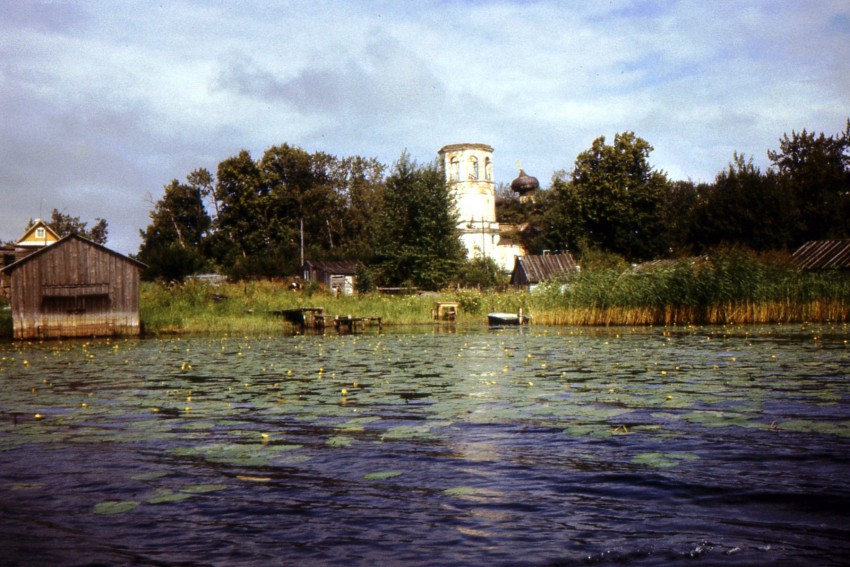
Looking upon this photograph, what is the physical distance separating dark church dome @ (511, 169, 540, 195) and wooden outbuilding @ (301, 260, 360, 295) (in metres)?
31.0

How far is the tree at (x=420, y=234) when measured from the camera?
189 feet

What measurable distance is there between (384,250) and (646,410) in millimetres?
51815

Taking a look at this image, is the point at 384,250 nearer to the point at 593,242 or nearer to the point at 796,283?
the point at 593,242

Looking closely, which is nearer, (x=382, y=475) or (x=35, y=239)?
(x=382, y=475)

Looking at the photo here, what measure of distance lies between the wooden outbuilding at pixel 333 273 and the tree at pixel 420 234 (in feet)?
31.6

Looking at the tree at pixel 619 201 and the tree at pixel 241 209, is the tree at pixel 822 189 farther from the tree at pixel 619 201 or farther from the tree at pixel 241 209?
the tree at pixel 241 209

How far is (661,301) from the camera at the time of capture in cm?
3034

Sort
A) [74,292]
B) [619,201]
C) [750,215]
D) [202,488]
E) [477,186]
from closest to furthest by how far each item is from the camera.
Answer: [202,488] < [74,292] < [750,215] < [619,201] < [477,186]

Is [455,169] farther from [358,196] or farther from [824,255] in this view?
[824,255]

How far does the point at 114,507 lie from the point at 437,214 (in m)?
54.0

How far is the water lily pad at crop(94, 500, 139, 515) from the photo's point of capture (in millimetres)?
4883

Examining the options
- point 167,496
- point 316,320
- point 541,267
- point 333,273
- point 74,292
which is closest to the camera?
point 167,496

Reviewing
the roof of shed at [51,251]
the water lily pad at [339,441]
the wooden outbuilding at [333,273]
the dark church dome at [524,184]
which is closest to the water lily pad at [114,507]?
the water lily pad at [339,441]

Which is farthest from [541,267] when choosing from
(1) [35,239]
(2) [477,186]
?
(1) [35,239]
